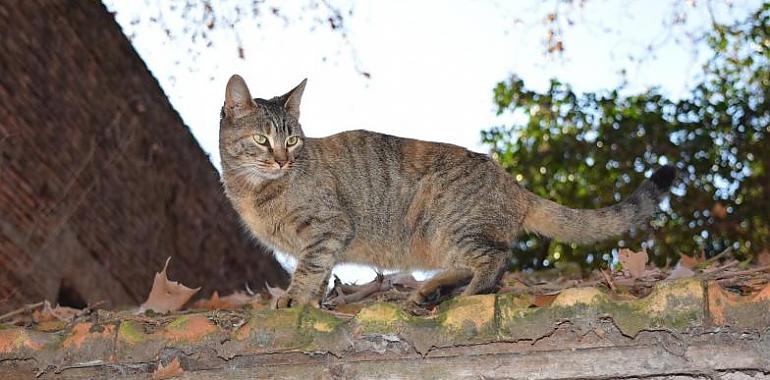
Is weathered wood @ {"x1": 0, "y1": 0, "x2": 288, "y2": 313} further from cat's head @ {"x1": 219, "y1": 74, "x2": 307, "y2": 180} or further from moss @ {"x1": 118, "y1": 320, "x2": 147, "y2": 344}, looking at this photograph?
moss @ {"x1": 118, "y1": 320, "x2": 147, "y2": 344}

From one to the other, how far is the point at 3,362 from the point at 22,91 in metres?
4.05

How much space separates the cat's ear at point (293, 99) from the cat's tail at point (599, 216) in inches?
50.1

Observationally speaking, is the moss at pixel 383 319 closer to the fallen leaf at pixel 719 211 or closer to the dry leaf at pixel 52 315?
the dry leaf at pixel 52 315

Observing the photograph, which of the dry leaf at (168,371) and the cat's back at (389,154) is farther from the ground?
the cat's back at (389,154)

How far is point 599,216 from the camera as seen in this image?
4.47m

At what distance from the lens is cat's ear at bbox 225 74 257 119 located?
473 cm

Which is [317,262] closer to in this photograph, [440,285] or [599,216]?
[440,285]

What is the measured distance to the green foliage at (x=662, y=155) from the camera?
904 centimetres

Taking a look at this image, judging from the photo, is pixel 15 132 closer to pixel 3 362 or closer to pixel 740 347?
pixel 3 362

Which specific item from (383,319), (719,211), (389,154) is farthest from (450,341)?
(719,211)

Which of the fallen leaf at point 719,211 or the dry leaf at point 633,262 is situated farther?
the fallen leaf at point 719,211

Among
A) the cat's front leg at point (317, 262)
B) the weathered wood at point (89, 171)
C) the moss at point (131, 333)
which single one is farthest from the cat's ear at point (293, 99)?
the weathered wood at point (89, 171)

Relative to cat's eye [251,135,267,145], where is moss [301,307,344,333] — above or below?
below

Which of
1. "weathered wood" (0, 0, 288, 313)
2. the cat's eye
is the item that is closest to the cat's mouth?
the cat's eye
